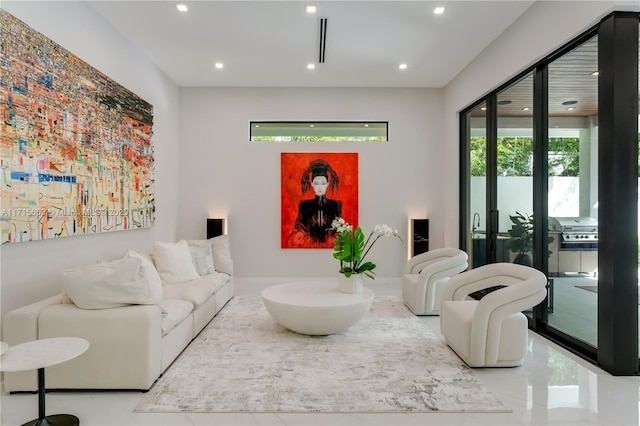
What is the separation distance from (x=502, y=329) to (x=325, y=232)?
381 centimetres

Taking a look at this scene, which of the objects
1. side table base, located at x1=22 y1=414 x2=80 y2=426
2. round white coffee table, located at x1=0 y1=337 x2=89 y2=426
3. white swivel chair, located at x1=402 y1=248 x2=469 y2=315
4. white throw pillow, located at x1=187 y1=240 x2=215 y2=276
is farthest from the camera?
white throw pillow, located at x1=187 y1=240 x2=215 y2=276

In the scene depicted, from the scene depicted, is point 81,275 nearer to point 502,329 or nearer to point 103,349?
point 103,349

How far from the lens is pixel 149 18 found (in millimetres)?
4141

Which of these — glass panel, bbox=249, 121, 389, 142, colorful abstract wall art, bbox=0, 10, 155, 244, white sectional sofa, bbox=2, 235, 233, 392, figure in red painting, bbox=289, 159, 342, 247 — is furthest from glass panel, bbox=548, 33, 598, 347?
colorful abstract wall art, bbox=0, 10, 155, 244

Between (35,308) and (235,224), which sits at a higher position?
(235,224)

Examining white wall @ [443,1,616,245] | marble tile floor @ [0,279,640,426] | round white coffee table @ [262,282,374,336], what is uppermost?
white wall @ [443,1,616,245]

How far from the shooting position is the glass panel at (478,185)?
528cm

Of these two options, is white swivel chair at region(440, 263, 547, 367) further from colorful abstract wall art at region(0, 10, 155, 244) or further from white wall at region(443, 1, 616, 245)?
colorful abstract wall art at region(0, 10, 155, 244)

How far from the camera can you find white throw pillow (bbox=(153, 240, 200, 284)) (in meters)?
4.36

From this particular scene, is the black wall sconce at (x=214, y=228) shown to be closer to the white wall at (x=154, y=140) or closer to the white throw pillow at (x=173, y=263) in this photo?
the white wall at (x=154, y=140)

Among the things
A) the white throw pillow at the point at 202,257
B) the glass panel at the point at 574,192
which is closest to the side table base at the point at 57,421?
the white throw pillow at the point at 202,257

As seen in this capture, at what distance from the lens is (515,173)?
14.7 ft

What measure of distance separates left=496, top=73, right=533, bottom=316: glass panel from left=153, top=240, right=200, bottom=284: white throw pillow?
150 inches

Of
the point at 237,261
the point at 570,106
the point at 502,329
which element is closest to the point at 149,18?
the point at 237,261
